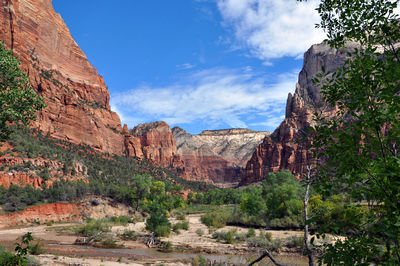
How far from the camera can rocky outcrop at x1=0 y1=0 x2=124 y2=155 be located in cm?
8062

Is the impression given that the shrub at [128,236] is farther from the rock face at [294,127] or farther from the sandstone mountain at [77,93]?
the rock face at [294,127]

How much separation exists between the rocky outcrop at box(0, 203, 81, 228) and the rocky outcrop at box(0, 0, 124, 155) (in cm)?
3866

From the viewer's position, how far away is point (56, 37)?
105 metres

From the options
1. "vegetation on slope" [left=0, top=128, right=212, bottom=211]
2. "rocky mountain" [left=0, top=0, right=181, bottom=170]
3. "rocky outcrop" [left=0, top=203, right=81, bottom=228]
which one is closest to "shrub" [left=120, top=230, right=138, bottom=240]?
"rocky outcrop" [left=0, top=203, right=81, bottom=228]

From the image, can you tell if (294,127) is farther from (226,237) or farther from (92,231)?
(92,231)

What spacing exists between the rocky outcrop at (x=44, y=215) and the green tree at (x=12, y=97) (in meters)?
34.4

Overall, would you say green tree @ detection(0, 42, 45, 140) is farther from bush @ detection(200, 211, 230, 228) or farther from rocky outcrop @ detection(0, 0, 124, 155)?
rocky outcrop @ detection(0, 0, 124, 155)

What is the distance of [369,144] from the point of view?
408 centimetres

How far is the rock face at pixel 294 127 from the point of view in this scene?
126 metres

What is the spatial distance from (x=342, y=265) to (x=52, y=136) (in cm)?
8675

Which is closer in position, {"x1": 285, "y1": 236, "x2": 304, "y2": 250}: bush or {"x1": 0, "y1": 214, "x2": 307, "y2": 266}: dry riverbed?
{"x1": 0, "y1": 214, "x2": 307, "y2": 266}: dry riverbed

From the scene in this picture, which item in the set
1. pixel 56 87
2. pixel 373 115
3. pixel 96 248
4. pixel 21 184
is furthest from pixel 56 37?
pixel 373 115

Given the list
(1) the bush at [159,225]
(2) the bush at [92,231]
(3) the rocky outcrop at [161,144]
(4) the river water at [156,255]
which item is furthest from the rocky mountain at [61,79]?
(4) the river water at [156,255]

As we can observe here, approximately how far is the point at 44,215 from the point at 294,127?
366 ft
